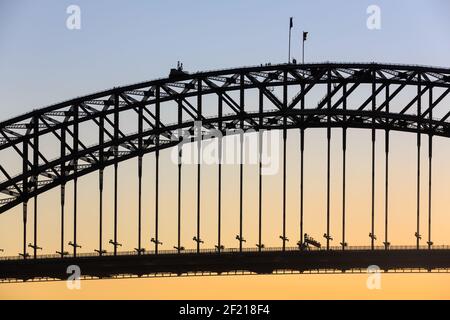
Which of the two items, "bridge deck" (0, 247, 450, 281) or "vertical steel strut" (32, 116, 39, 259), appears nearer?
"bridge deck" (0, 247, 450, 281)

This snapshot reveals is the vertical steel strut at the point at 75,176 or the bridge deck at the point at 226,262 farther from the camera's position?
the vertical steel strut at the point at 75,176

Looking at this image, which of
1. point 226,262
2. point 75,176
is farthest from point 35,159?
point 226,262

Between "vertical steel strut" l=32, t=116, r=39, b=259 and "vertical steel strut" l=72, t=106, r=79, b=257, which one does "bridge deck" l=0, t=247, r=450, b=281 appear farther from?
"vertical steel strut" l=32, t=116, r=39, b=259

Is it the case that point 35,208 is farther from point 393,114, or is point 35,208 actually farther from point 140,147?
point 393,114

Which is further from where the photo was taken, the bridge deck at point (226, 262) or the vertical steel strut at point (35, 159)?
the vertical steel strut at point (35, 159)

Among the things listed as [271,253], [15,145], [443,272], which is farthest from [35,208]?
[443,272]

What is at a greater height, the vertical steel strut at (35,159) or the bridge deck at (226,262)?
the vertical steel strut at (35,159)

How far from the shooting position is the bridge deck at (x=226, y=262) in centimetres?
18112

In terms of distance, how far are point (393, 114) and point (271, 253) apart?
42.8ft

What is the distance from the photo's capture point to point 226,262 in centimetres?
18375

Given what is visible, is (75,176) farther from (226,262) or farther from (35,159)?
(226,262)

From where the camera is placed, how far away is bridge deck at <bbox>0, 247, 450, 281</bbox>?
181 m

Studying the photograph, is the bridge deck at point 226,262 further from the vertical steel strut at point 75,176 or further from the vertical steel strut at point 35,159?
the vertical steel strut at point 35,159
